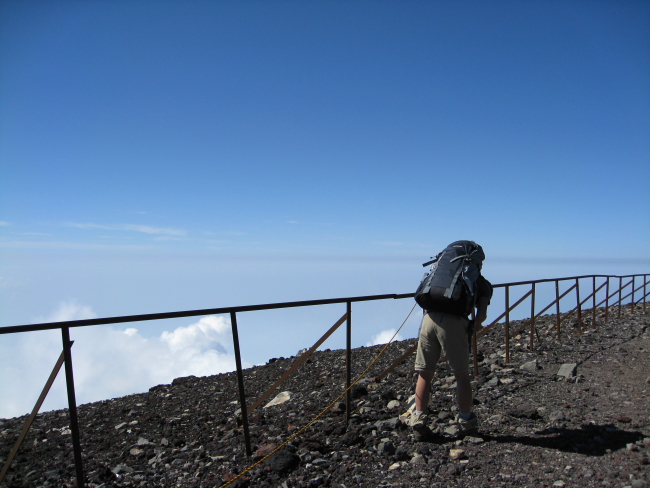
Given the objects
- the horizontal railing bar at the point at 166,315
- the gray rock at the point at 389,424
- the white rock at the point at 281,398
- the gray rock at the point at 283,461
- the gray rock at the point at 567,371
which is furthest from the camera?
the white rock at the point at 281,398

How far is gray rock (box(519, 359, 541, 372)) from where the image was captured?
650 cm

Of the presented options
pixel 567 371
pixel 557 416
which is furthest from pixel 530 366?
pixel 557 416

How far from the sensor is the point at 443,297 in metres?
3.67

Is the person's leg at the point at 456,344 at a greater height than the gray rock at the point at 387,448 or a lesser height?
greater

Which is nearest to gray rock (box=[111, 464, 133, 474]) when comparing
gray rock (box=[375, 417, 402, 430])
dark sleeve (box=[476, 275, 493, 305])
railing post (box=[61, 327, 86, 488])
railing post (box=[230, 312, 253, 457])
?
railing post (box=[61, 327, 86, 488])

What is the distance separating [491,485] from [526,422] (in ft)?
4.71

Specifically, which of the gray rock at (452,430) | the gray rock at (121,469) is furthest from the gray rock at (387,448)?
the gray rock at (121,469)

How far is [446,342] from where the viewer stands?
12.2 feet

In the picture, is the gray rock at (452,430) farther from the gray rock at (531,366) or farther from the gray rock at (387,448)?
the gray rock at (531,366)

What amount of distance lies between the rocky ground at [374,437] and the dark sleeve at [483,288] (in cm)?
122

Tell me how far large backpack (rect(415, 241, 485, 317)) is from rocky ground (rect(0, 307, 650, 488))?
3.76 feet

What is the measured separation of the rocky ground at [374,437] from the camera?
3.32m

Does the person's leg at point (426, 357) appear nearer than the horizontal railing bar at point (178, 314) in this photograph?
No

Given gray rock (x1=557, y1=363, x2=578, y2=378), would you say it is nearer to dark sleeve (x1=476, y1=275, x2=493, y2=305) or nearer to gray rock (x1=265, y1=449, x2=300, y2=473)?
dark sleeve (x1=476, y1=275, x2=493, y2=305)
